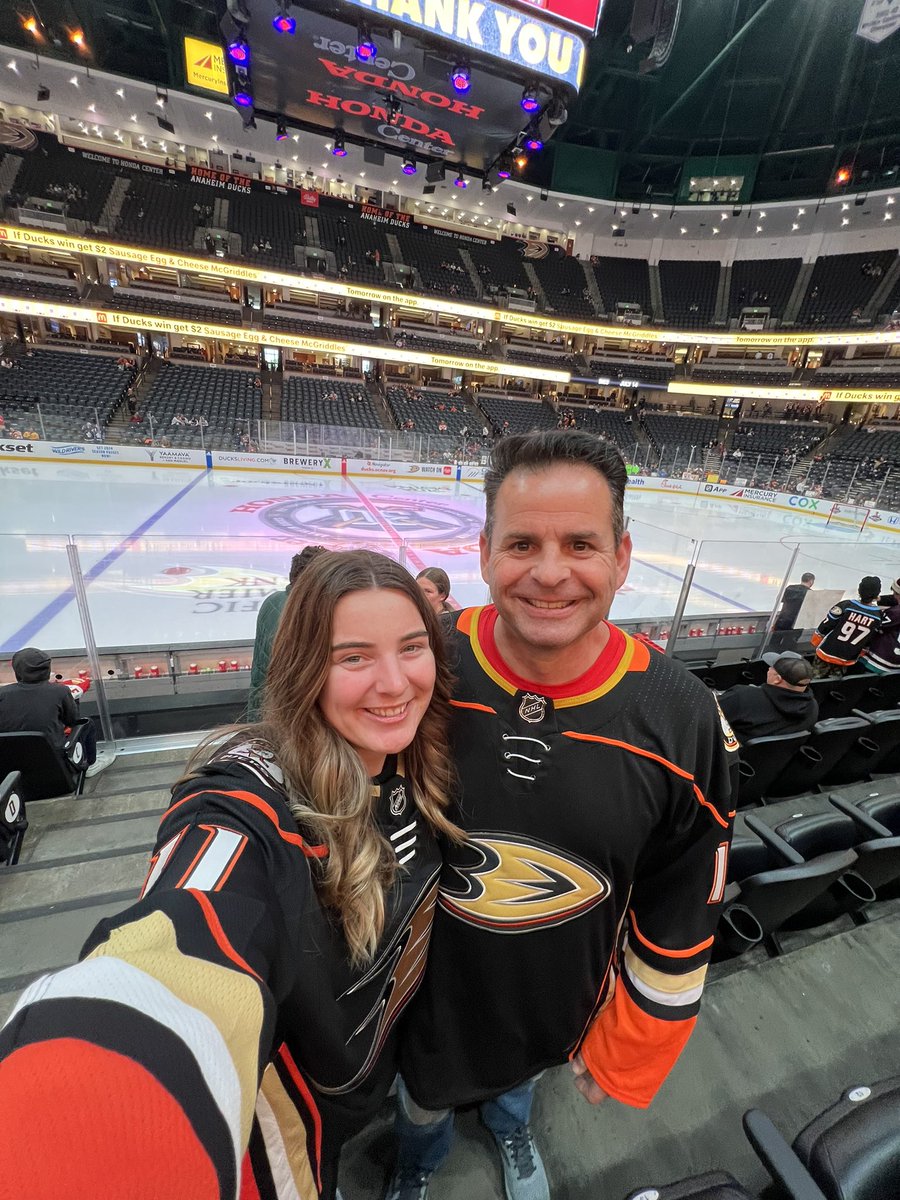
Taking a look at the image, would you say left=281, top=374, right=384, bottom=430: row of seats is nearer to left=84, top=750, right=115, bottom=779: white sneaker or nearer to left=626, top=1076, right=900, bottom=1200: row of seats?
left=84, top=750, right=115, bottom=779: white sneaker

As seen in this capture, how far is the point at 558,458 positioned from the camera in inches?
40.8

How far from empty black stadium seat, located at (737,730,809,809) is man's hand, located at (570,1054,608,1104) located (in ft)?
5.15

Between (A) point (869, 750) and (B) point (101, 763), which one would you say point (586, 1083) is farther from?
(B) point (101, 763)

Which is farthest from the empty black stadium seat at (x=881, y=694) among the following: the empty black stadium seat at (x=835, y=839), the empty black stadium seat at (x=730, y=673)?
the empty black stadium seat at (x=835, y=839)

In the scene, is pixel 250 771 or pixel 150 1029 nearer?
pixel 150 1029

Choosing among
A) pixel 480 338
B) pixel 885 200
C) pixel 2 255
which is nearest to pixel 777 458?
pixel 885 200

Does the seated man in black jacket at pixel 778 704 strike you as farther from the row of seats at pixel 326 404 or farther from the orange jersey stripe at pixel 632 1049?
the row of seats at pixel 326 404

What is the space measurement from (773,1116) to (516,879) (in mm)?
1423

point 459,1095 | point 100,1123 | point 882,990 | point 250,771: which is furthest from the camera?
point 882,990

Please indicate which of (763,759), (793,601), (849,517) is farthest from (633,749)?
(849,517)

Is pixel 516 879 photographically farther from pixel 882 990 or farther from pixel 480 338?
pixel 480 338

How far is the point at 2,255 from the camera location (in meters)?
21.2

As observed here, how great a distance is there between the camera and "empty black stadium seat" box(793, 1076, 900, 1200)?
0.95 m

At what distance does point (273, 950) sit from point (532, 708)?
614mm
